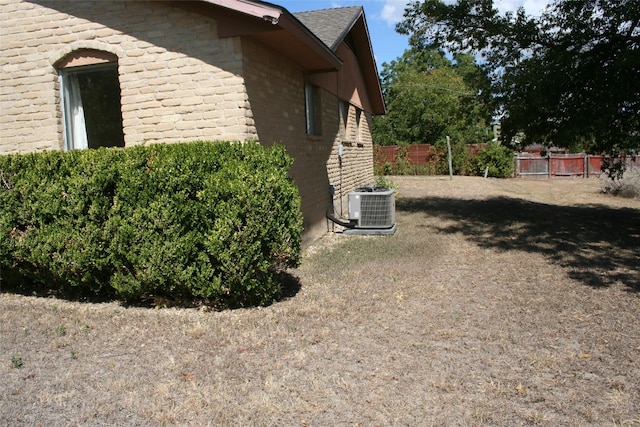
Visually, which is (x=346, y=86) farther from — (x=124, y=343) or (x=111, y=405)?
(x=111, y=405)

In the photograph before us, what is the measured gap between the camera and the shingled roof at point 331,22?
9556 mm

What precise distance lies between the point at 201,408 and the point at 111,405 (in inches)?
24.3

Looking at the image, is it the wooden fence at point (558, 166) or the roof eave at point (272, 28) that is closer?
the roof eave at point (272, 28)

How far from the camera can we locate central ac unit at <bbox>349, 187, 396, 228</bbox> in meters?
9.24

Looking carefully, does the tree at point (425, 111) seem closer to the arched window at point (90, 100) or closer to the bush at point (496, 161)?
the bush at point (496, 161)

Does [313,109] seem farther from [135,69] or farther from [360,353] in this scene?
[360,353]

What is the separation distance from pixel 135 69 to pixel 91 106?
112 cm

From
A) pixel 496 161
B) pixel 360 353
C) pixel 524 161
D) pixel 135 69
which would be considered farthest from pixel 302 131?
pixel 524 161

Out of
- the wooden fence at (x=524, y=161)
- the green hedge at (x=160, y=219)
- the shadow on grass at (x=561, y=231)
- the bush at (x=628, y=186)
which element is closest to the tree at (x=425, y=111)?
the wooden fence at (x=524, y=161)

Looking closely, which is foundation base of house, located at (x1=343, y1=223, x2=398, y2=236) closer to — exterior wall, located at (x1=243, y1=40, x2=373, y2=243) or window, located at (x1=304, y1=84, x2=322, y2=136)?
exterior wall, located at (x1=243, y1=40, x2=373, y2=243)

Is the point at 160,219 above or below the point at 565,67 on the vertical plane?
below

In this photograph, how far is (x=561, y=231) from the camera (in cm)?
970

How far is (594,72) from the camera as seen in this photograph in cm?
971

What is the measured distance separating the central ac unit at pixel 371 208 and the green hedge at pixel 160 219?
3.91 metres
